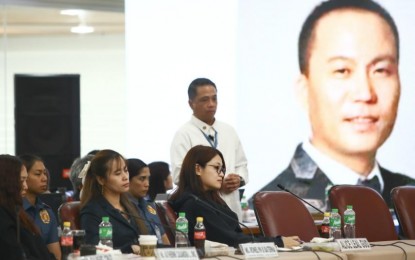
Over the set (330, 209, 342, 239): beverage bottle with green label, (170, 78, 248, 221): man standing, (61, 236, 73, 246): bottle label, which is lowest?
(330, 209, 342, 239): beverage bottle with green label

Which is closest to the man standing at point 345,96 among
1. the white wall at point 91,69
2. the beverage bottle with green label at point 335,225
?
the white wall at point 91,69

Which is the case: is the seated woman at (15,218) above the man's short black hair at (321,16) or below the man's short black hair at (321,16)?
below

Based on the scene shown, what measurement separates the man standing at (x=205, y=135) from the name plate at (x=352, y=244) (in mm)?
1212

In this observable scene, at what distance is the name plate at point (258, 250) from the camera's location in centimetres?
412

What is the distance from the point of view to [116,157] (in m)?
4.71

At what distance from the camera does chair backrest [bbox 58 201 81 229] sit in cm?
460

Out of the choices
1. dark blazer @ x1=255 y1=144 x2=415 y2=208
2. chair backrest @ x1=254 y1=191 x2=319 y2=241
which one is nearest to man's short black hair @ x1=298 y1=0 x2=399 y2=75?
dark blazer @ x1=255 y1=144 x2=415 y2=208

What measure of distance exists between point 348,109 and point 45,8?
2.75 meters

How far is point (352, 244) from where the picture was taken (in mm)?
4520

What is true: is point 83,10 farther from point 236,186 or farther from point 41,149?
point 236,186

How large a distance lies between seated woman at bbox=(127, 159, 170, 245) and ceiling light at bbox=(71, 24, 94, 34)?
404 cm

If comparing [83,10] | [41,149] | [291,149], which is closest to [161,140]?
[291,149]

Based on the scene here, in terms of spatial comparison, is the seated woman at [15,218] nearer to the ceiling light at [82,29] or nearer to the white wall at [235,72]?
the white wall at [235,72]

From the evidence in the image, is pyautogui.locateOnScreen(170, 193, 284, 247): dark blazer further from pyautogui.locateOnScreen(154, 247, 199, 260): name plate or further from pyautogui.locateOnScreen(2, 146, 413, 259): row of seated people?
pyautogui.locateOnScreen(154, 247, 199, 260): name plate
